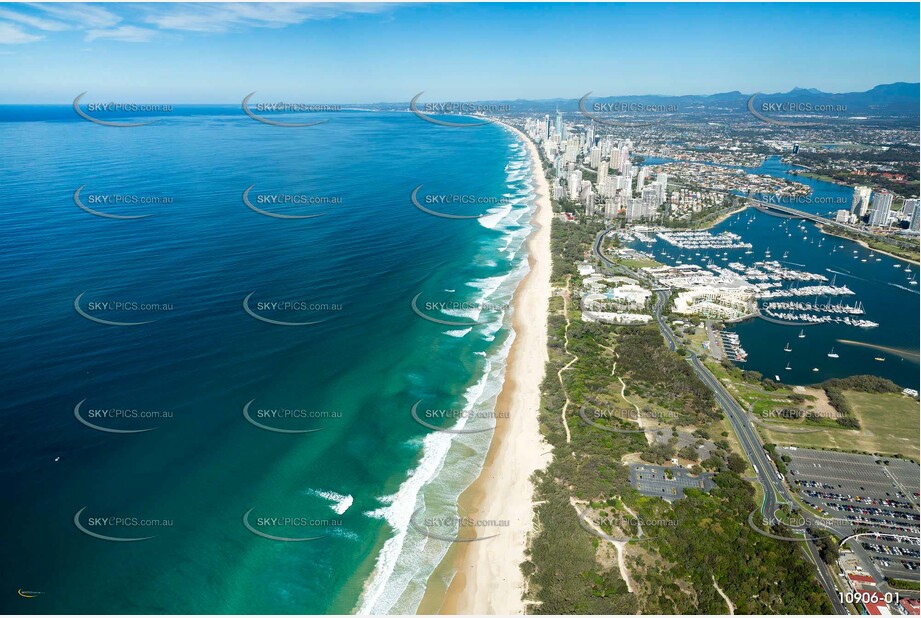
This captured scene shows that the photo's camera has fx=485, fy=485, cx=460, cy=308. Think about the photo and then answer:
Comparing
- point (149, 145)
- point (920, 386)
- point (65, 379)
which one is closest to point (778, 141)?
point (920, 386)

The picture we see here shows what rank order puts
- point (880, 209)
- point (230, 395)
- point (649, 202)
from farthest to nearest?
Result: point (649, 202)
point (880, 209)
point (230, 395)

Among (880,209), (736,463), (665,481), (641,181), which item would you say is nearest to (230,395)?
(665,481)

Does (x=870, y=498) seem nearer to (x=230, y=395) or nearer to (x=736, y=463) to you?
(x=736, y=463)

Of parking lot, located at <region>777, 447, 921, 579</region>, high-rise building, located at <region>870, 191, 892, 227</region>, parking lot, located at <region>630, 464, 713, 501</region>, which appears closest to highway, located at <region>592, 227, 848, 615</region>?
parking lot, located at <region>777, 447, 921, 579</region>

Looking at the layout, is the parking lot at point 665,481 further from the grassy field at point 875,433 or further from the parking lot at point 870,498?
the grassy field at point 875,433

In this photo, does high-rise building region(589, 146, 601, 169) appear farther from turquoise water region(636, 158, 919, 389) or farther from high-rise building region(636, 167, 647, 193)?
turquoise water region(636, 158, 919, 389)

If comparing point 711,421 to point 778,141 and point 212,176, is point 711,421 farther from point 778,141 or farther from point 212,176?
point 778,141
